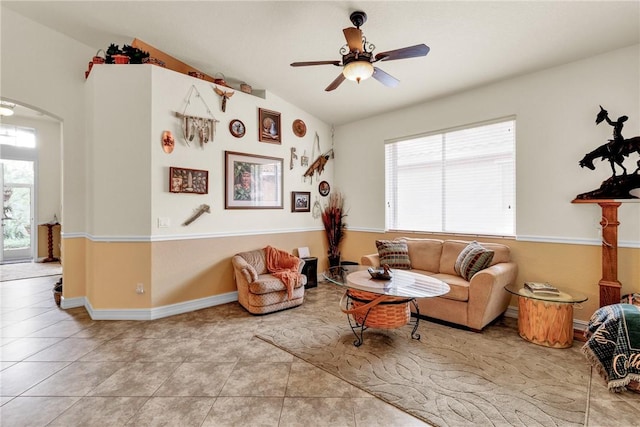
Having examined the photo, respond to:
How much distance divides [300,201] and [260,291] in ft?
6.92

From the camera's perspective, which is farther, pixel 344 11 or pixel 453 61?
pixel 453 61

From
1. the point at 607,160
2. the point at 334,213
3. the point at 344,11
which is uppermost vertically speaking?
the point at 344,11

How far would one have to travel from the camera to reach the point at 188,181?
13.2ft

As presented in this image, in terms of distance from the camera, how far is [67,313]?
3.89 m

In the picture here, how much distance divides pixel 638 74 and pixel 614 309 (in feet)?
8.04

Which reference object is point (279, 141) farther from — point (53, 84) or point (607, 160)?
point (607, 160)

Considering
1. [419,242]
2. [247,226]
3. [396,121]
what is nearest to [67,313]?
[247,226]

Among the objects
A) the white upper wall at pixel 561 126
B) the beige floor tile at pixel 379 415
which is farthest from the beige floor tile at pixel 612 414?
the white upper wall at pixel 561 126

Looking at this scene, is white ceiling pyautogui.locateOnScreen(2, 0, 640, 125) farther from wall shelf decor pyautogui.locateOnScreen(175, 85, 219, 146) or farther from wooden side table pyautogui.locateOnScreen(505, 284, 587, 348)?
wooden side table pyautogui.locateOnScreen(505, 284, 587, 348)

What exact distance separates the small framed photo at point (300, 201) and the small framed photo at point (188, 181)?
1.60 meters

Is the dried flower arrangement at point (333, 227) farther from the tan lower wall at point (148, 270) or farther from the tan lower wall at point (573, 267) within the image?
the tan lower wall at point (573, 267)

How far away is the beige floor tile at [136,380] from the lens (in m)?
2.21

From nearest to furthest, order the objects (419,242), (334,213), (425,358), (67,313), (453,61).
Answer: (425,358) → (453,61) → (67,313) → (419,242) → (334,213)

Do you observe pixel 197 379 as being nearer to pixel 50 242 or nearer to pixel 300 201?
pixel 300 201
